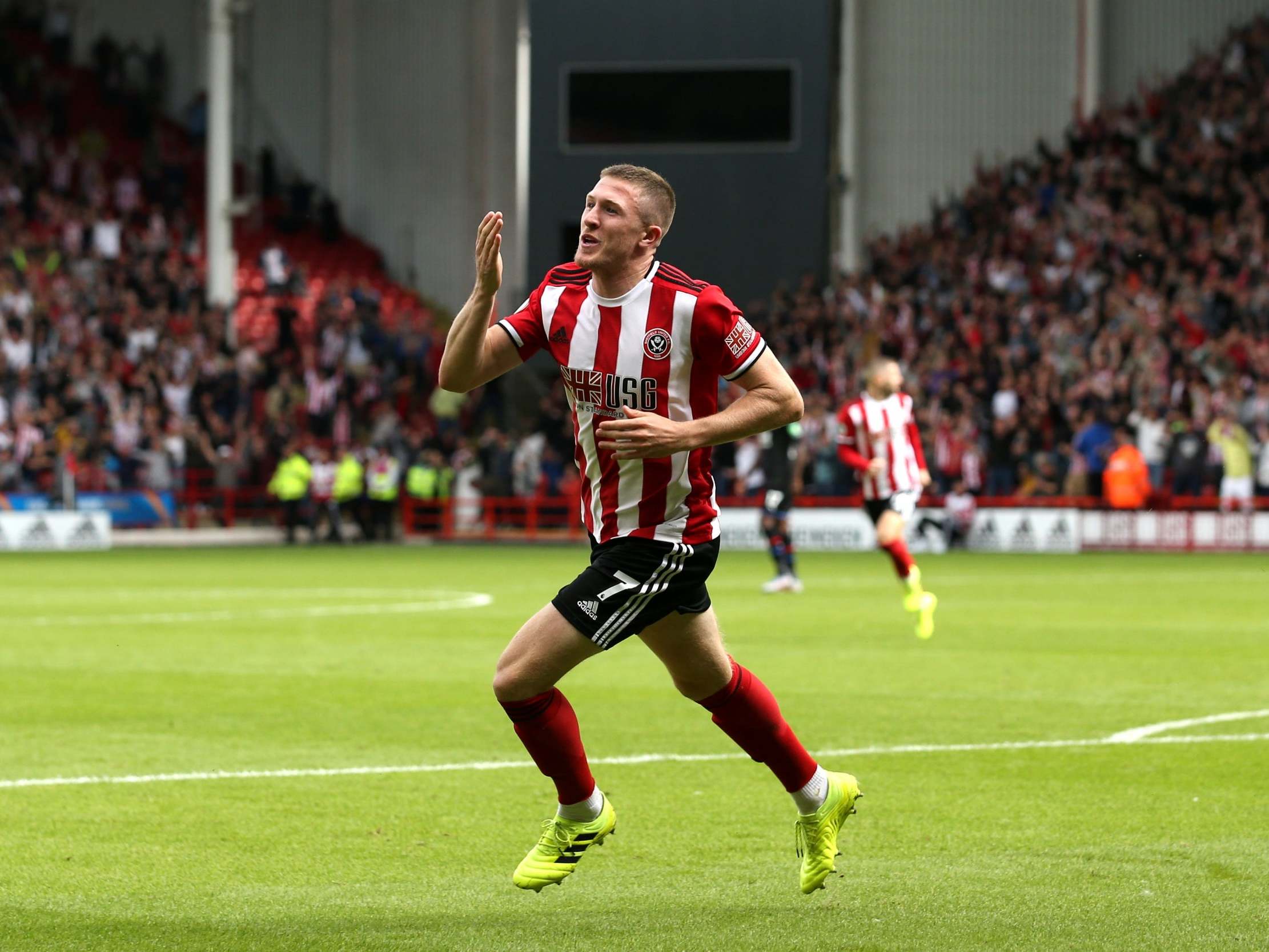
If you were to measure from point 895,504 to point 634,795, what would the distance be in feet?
31.5

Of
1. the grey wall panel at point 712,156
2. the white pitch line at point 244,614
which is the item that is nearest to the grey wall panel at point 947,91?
the grey wall panel at point 712,156

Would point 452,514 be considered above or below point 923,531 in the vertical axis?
below

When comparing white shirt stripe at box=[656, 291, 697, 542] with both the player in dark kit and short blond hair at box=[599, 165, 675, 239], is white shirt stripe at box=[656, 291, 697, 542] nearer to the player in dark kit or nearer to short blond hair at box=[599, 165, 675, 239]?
short blond hair at box=[599, 165, 675, 239]

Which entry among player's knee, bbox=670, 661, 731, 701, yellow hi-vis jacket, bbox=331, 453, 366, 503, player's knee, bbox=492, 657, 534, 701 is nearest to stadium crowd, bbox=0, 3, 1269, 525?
yellow hi-vis jacket, bbox=331, 453, 366, 503

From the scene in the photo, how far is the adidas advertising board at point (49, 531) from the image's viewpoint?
3177 centimetres

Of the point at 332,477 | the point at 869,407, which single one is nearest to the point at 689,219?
the point at 332,477

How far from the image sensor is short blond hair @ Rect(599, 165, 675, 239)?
6.22 m

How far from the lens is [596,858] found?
277 inches

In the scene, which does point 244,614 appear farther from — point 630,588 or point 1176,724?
point 630,588

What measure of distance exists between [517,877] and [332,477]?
95.8 feet

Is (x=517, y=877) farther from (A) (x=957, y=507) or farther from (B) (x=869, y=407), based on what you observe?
(A) (x=957, y=507)

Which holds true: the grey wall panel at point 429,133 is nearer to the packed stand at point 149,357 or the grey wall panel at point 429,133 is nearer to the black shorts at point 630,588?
the packed stand at point 149,357

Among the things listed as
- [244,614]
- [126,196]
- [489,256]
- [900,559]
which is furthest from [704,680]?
[126,196]

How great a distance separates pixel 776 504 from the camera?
20.8 meters
